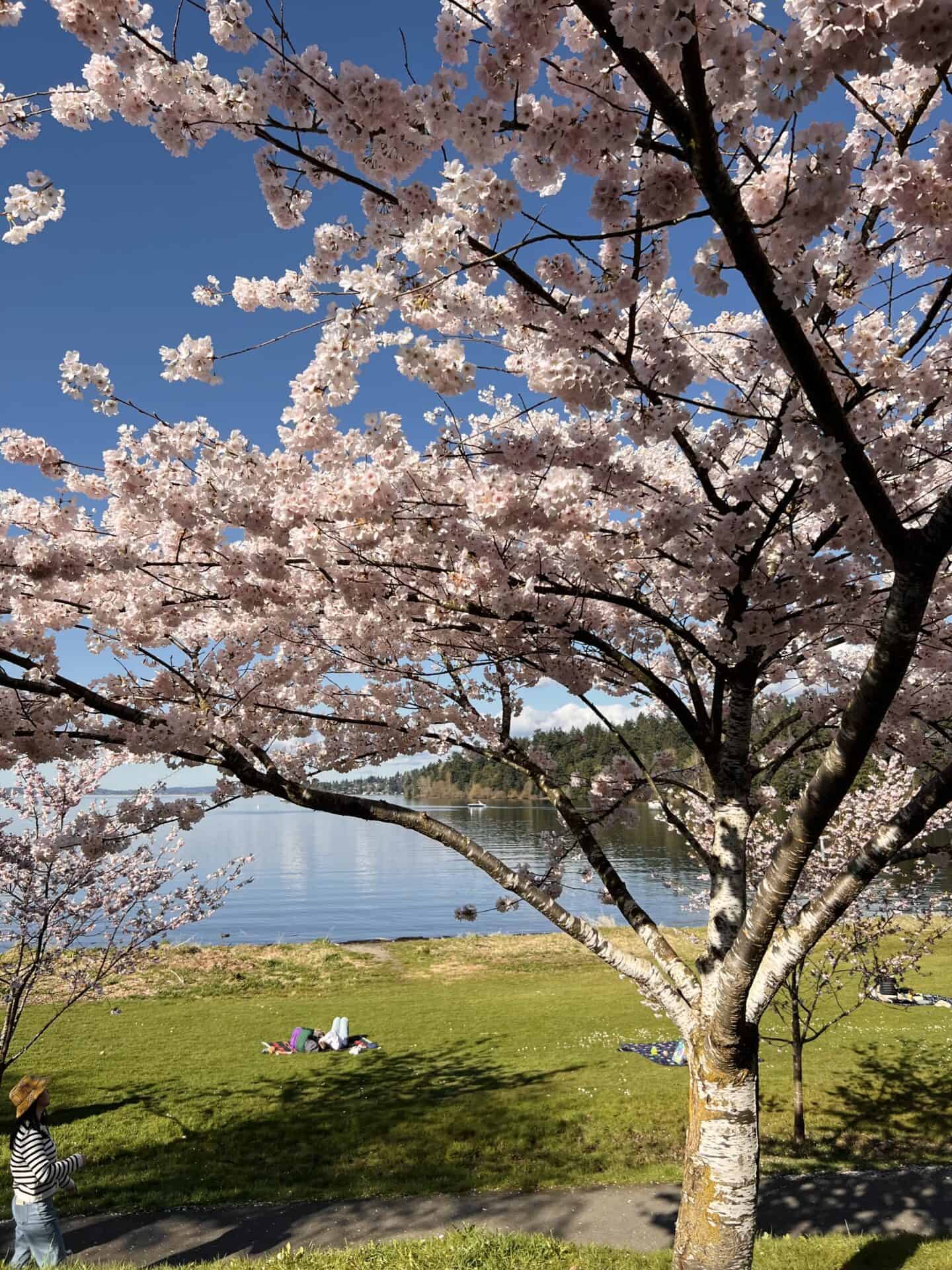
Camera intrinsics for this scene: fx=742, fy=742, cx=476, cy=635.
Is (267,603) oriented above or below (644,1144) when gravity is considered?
above

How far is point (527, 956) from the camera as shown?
29.3m

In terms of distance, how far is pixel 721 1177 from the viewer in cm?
386

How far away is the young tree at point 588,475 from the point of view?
2.63 m

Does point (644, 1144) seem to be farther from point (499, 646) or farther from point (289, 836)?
point (289, 836)

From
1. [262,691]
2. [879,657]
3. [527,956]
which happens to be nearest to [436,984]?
[527,956]

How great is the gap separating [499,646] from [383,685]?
224 centimetres

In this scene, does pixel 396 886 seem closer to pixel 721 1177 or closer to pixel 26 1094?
pixel 26 1094

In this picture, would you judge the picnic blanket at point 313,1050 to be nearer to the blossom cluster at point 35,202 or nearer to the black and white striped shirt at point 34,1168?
the black and white striped shirt at point 34,1168

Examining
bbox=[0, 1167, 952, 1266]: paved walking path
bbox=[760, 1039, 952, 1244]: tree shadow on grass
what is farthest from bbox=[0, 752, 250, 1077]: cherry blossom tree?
bbox=[760, 1039, 952, 1244]: tree shadow on grass

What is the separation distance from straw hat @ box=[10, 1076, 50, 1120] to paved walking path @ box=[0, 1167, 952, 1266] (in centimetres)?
191

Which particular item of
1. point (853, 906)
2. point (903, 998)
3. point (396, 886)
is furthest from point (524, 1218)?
point (396, 886)

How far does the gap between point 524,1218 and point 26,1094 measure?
15.9 ft

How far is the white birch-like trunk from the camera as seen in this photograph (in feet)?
12.5

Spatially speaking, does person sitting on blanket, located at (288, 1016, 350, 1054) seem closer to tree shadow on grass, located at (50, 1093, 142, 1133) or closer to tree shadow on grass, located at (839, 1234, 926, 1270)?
tree shadow on grass, located at (50, 1093, 142, 1133)
